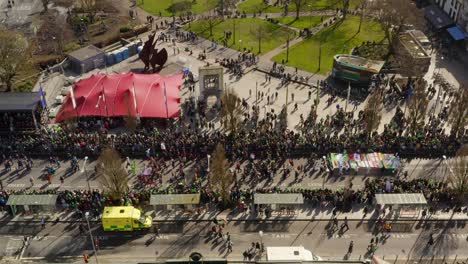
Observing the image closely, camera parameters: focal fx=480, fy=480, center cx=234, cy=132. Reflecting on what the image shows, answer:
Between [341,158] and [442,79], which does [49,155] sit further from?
[442,79]

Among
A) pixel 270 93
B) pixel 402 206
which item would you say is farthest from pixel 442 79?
pixel 402 206

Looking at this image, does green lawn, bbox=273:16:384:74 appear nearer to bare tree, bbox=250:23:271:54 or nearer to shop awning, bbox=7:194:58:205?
bare tree, bbox=250:23:271:54

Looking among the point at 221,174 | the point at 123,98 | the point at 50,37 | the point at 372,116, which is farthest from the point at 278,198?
the point at 50,37

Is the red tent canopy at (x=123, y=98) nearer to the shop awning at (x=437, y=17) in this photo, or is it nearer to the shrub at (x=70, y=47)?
the shrub at (x=70, y=47)

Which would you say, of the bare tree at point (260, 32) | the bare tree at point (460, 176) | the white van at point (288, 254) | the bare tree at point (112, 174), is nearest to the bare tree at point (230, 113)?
the bare tree at point (112, 174)

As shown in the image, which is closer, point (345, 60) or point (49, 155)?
point (49, 155)

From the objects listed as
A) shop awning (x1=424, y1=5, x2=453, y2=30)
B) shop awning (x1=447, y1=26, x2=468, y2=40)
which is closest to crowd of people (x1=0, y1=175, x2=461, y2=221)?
shop awning (x1=447, y1=26, x2=468, y2=40)

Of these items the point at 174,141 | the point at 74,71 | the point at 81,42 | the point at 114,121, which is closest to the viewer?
the point at 174,141
